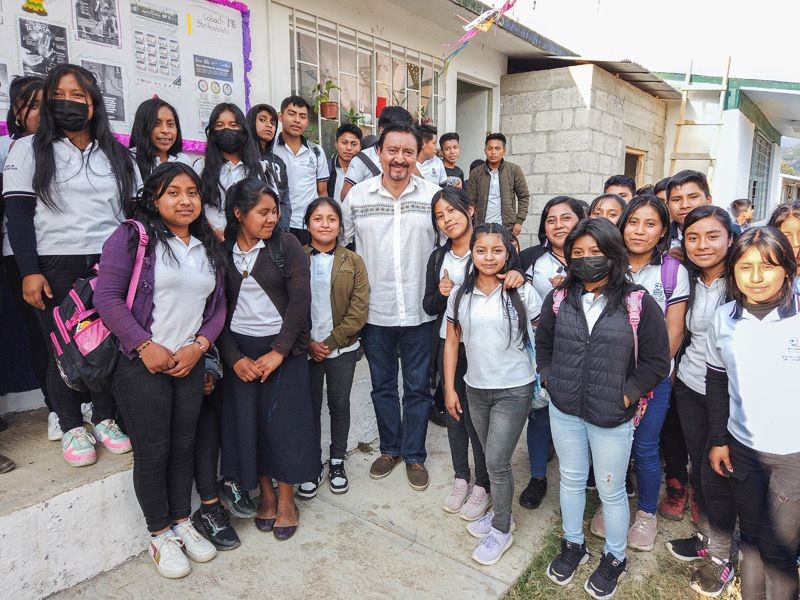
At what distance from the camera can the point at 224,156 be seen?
3.23m

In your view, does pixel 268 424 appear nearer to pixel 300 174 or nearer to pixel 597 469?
pixel 597 469

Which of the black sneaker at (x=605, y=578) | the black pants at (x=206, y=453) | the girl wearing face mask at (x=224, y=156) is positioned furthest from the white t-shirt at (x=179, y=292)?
the black sneaker at (x=605, y=578)

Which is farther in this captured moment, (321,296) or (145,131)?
(321,296)

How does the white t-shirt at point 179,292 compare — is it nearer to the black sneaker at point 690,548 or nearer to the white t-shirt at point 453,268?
the white t-shirt at point 453,268

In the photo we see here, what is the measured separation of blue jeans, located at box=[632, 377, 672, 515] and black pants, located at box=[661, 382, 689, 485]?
0.29 meters

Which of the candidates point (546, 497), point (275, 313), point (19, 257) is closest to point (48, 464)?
point (19, 257)

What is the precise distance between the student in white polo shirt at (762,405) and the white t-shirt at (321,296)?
1.90m

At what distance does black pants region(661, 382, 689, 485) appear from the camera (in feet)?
9.77

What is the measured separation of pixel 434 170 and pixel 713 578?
3.83 metres

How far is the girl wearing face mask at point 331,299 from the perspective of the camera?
3.04m

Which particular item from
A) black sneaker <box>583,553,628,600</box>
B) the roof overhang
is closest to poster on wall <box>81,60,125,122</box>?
black sneaker <box>583,553,628,600</box>

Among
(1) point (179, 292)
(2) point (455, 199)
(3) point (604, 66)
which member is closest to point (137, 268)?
(1) point (179, 292)

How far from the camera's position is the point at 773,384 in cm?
205

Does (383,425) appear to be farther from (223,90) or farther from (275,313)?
(223,90)
